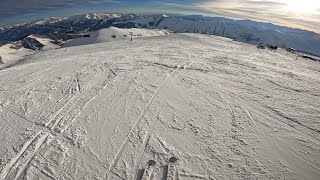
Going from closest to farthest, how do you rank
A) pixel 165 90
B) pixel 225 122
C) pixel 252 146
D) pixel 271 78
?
pixel 252 146, pixel 225 122, pixel 165 90, pixel 271 78

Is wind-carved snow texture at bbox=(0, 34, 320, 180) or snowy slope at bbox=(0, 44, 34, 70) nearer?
wind-carved snow texture at bbox=(0, 34, 320, 180)

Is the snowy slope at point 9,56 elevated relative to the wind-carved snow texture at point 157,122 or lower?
lower

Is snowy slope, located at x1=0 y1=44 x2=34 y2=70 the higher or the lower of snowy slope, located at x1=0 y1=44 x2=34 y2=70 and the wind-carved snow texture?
the lower

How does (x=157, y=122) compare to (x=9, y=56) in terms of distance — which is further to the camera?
(x=9, y=56)

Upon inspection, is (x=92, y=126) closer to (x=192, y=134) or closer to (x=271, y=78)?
(x=192, y=134)

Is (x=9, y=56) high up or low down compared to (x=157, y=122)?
down

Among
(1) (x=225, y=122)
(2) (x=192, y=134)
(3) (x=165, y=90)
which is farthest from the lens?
(3) (x=165, y=90)

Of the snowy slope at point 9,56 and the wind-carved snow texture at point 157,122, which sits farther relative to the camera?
the snowy slope at point 9,56

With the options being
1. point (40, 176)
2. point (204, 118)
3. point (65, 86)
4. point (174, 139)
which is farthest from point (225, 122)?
point (65, 86)
